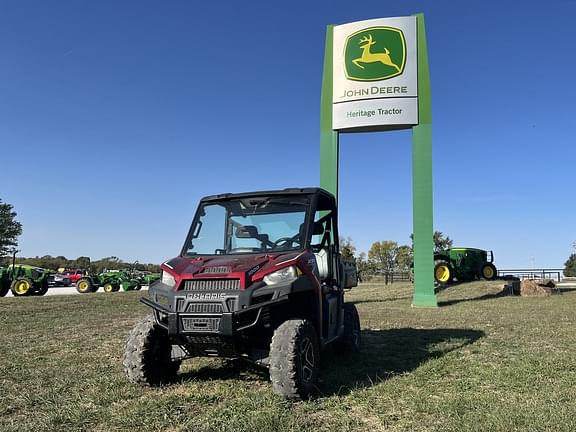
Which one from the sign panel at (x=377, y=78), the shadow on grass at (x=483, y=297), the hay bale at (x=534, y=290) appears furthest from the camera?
the hay bale at (x=534, y=290)

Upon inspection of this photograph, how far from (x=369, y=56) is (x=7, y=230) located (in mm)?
60543

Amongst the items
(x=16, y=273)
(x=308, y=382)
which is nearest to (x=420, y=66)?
(x=308, y=382)

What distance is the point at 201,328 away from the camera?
4578 mm

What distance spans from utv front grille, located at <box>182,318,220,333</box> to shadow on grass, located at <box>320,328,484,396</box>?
1313mm

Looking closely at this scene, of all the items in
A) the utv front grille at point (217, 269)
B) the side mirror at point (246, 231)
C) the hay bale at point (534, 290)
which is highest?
the side mirror at point (246, 231)

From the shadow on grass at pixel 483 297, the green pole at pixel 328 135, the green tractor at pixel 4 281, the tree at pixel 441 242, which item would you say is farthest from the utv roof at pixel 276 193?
the tree at pixel 441 242

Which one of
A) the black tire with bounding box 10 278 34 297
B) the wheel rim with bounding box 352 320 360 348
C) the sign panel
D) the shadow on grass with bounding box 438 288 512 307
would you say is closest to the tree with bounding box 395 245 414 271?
the shadow on grass with bounding box 438 288 512 307

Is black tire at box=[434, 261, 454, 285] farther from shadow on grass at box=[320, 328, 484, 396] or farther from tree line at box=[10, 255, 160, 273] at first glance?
tree line at box=[10, 255, 160, 273]

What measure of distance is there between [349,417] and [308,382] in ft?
2.02

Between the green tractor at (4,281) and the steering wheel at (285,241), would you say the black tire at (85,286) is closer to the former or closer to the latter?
the green tractor at (4,281)

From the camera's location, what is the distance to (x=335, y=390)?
5.00 meters

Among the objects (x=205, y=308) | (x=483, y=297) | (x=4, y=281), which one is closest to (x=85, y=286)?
(x=4, y=281)

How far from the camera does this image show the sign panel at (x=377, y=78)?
17.9m

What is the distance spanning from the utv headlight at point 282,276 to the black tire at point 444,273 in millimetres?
23632
